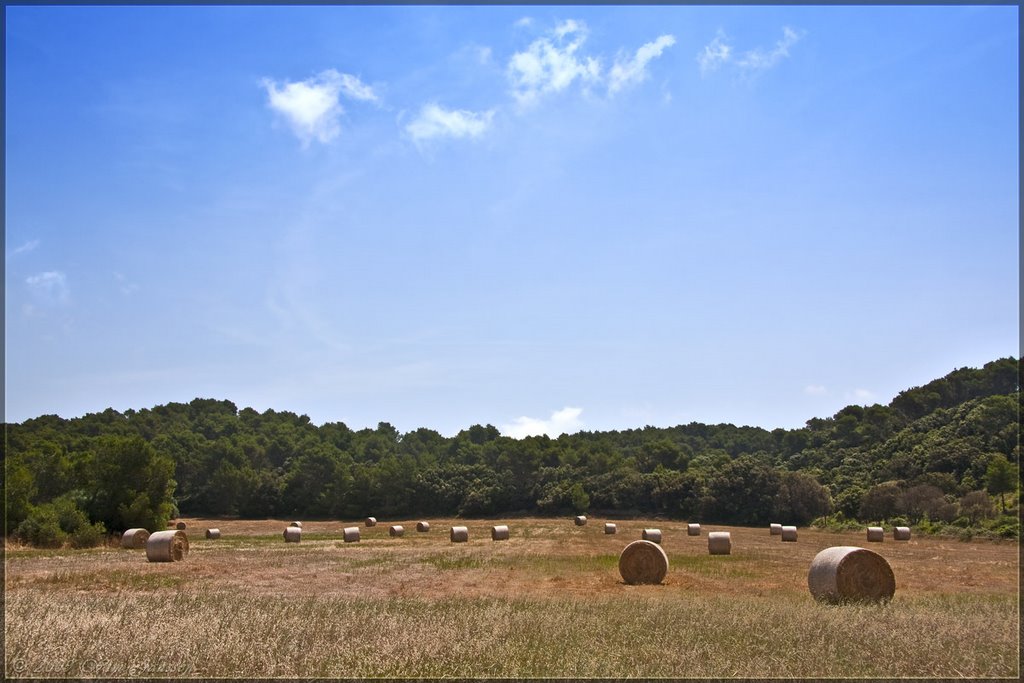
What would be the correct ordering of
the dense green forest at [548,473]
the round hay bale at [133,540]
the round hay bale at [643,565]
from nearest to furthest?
the round hay bale at [643,565] < the round hay bale at [133,540] < the dense green forest at [548,473]

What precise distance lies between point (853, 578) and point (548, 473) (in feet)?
261

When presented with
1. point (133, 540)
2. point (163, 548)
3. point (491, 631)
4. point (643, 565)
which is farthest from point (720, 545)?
point (133, 540)

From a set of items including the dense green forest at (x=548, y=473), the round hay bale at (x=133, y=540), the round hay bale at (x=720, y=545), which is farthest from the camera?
the dense green forest at (x=548, y=473)

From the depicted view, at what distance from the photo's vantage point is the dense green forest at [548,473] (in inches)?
1802

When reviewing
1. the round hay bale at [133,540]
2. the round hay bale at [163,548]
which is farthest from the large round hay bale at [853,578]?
the round hay bale at [133,540]

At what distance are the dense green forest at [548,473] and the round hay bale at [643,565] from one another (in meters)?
30.6

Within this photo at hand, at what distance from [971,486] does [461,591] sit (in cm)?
5744

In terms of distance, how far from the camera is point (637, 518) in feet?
276

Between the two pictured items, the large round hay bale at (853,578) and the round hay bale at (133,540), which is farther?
the round hay bale at (133,540)

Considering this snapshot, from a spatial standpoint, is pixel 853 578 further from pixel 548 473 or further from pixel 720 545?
pixel 548 473

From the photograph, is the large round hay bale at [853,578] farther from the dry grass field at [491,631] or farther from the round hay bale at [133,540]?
the round hay bale at [133,540]

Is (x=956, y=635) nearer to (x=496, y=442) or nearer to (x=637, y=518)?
(x=637, y=518)

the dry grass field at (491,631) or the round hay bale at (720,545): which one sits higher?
the dry grass field at (491,631)

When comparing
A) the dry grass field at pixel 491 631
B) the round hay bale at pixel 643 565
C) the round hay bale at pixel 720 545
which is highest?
the dry grass field at pixel 491 631
